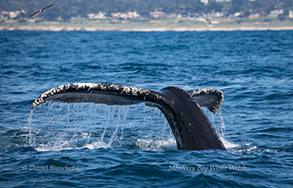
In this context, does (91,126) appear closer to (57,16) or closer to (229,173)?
(229,173)

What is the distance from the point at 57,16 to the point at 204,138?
165 m

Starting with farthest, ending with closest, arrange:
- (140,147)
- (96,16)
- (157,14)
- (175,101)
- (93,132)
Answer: (96,16)
(157,14)
(93,132)
(140,147)
(175,101)

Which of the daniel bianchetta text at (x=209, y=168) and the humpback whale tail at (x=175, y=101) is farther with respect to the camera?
the daniel bianchetta text at (x=209, y=168)

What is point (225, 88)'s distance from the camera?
552 inches

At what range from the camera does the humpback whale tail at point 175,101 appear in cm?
484

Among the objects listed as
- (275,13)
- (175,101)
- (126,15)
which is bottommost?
(175,101)

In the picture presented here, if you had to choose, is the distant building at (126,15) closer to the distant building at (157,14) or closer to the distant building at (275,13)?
the distant building at (157,14)

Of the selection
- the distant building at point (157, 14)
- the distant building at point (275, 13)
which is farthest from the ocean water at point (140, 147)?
the distant building at point (157, 14)

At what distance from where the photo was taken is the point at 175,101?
18.4 ft

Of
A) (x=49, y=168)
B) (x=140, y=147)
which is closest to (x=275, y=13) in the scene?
(x=140, y=147)

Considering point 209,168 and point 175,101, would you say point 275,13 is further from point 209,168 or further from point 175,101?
point 175,101

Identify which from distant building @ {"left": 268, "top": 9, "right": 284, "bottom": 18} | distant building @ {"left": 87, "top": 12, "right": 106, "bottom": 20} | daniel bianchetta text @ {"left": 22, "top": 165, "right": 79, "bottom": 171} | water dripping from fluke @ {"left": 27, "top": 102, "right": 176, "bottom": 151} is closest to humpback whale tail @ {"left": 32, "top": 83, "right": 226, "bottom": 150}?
water dripping from fluke @ {"left": 27, "top": 102, "right": 176, "bottom": 151}

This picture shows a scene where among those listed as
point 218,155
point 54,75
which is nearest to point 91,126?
point 218,155

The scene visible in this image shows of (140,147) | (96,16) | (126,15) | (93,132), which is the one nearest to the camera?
(140,147)
